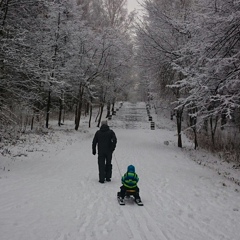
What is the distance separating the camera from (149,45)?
58.6ft

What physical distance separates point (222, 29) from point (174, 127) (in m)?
27.7

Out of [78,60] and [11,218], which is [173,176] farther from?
[78,60]

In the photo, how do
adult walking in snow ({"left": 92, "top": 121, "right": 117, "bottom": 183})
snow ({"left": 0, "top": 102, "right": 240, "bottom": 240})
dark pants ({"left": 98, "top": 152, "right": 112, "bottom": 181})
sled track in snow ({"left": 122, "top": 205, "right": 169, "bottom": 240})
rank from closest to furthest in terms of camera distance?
sled track in snow ({"left": 122, "top": 205, "right": 169, "bottom": 240}), snow ({"left": 0, "top": 102, "right": 240, "bottom": 240}), dark pants ({"left": 98, "top": 152, "right": 112, "bottom": 181}), adult walking in snow ({"left": 92, "top": 121, "right": 117, "bottom": 183})

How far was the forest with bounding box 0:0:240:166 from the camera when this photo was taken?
376 inches

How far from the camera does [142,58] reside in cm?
1850

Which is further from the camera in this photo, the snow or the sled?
the sled

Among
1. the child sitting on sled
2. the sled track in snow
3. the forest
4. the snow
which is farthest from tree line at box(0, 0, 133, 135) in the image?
the sled track in snow

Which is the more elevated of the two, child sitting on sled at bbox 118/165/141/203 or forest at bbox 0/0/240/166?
forest at bbox 0/0/240/166

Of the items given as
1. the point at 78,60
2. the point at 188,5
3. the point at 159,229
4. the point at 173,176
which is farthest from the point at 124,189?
the point at 78,60

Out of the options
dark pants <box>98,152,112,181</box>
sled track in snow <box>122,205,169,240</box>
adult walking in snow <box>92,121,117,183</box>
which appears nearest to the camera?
sled track in snow <box>122,205,169,240</box>

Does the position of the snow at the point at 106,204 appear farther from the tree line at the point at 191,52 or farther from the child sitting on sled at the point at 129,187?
the tree line at the point at 191,52

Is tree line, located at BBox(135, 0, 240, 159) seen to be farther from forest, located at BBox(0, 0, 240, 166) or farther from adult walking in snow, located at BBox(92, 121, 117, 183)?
adult walking in snow, located at BBox(92, 121, 117, 183)

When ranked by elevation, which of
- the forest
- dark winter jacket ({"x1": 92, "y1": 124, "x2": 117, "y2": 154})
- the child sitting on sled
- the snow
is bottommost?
the snow

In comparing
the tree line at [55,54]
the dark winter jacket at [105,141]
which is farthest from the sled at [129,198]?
the tree line at [55,54]
